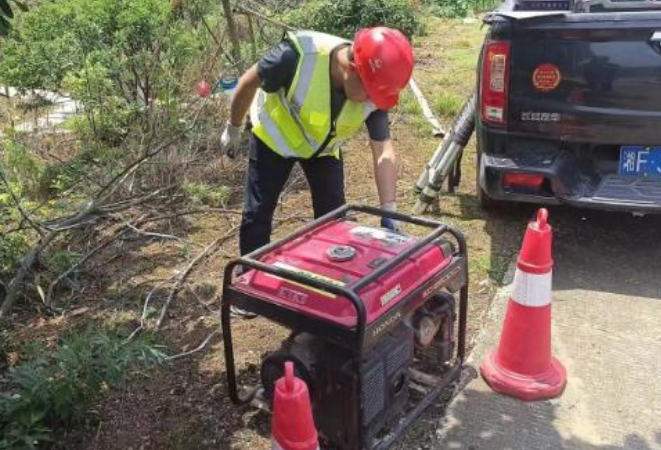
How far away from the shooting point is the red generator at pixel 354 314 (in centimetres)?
238

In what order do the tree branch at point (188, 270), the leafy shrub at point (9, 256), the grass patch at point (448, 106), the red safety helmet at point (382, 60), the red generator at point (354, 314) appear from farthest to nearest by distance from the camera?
the grass patch at point (448, 106) → the leafy shrub at point (9, 256) → the tree branch at point (188, 270) → the red safety helmet at point (382, 60) → the red generator at point (354, 314)

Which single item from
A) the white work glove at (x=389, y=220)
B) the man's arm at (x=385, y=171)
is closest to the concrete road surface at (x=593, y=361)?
the white work glove at (x=389, y=220)

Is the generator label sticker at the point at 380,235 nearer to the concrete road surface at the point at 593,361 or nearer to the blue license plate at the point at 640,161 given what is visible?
the concrete road surface at the point at 593,361

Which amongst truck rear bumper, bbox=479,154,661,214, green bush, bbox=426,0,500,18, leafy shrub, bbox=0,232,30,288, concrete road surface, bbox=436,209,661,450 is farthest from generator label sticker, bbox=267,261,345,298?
green bush, bbox=426,0,500,18

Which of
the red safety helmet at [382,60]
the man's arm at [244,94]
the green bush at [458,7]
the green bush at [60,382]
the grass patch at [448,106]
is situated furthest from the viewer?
the green bush at [458,7]

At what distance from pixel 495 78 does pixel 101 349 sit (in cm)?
239

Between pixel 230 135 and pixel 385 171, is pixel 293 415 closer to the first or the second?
pixel 385 171

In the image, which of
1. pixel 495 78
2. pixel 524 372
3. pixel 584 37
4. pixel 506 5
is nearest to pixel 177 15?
pixel 506 5

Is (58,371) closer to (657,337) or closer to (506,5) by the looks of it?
(657,337)

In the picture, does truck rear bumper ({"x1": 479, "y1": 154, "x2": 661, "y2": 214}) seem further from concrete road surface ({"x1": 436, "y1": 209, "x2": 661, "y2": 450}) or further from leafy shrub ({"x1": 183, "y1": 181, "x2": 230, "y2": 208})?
leafy shrub ({"x1": 183, "y1": 181, "x2": 230, "y2": 208})

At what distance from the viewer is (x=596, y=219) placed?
15.2 ft

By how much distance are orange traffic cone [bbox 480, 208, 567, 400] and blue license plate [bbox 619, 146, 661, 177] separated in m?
1.14

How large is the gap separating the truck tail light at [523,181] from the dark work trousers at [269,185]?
0.94 m

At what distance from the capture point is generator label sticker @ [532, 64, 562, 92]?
3.59 metres
